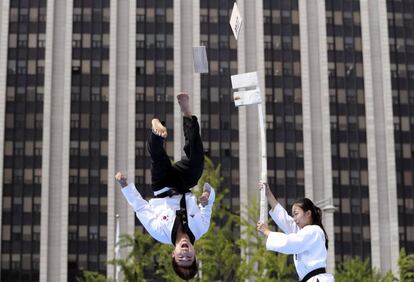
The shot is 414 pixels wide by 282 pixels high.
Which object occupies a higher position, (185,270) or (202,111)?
(202,111)

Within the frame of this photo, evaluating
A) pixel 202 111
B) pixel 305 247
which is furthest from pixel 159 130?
pixel 202 111

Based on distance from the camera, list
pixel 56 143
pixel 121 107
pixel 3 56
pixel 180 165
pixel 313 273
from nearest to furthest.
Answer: pixel 313 273 → pixel 180 165 → pixel 56 143 → pixel 121 107 → pixel 3 56

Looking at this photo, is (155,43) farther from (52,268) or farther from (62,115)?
(52,268)

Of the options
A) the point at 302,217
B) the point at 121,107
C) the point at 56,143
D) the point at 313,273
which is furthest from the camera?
the point at 121,107

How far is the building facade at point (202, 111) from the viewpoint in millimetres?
Result: 92500

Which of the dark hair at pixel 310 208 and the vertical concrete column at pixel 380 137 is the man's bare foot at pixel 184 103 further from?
the vertical concrete column at pixel 380 137

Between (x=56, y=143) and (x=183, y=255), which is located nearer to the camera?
(x=183, y=255)

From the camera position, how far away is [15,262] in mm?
90875

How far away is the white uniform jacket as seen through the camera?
519 inches

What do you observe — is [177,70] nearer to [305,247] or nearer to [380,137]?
[380,137]

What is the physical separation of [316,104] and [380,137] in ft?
25.6

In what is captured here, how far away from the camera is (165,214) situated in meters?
13.3

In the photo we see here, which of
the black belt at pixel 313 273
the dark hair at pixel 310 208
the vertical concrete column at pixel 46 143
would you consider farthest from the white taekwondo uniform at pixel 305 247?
the vertical concrete column at pixel 46 143

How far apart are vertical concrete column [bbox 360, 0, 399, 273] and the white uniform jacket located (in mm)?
81669
